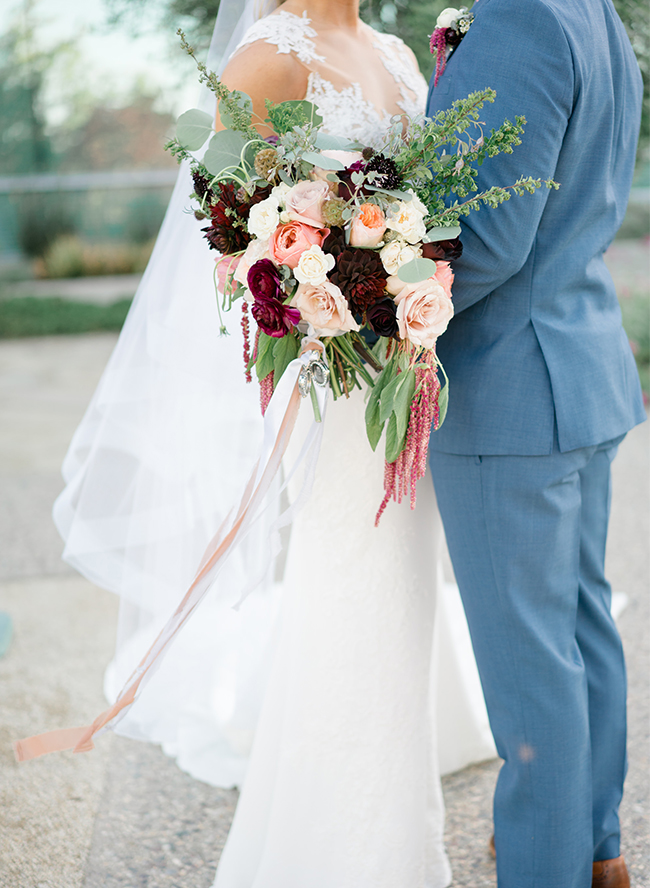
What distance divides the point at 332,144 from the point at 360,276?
26 cm

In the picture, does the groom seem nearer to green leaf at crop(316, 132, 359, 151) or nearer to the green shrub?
green leaf at crop(316, 132, 359, 151)

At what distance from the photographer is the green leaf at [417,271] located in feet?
4.70

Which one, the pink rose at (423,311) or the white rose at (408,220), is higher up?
the white rose at (408,220)

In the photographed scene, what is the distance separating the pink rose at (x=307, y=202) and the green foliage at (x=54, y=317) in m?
9.04

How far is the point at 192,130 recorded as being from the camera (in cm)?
156

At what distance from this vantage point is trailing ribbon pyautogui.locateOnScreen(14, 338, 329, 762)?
162cm

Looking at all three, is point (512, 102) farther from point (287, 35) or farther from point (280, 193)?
point (287, 35)

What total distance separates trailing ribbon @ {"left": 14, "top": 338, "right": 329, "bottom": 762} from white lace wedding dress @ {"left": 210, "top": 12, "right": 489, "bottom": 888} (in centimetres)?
19

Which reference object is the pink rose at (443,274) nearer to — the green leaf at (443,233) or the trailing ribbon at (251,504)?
the green leaf at (443,233)

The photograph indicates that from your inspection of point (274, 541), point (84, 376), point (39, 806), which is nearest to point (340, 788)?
point (274, 541)

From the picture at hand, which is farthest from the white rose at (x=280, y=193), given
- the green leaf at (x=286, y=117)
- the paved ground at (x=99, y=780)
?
the paved ground at (x=99, y=780)

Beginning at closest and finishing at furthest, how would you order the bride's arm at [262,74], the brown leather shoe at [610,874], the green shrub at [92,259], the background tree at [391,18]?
the bride's arm at [262,74] → the brown leather shoe at [610,874] → the background tree at [391,18] → the green shrub at [92,259]

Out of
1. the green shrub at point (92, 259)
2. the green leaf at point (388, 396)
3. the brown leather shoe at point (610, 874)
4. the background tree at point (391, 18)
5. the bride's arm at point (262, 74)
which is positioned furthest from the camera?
the green shrub at point (92, 259)

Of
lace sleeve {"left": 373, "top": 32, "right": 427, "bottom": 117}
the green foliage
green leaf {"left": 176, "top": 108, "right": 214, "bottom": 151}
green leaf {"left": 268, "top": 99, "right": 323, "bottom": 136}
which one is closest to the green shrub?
the green foliage
